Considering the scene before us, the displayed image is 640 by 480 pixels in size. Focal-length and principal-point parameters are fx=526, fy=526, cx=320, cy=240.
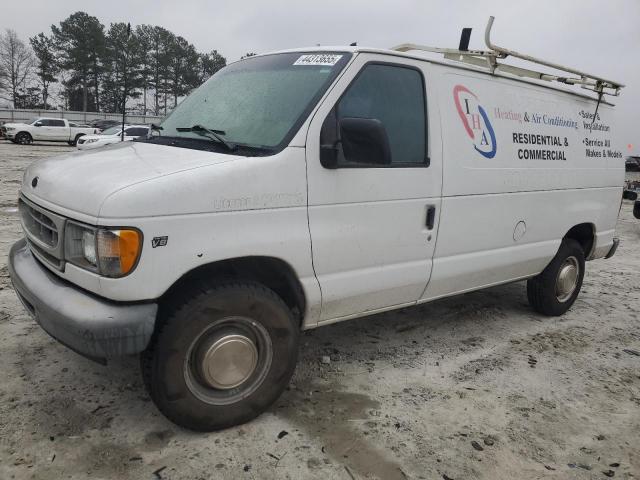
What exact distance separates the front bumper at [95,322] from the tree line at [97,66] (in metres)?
55.6

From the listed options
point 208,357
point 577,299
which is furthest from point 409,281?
point 577,299

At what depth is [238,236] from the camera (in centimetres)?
272

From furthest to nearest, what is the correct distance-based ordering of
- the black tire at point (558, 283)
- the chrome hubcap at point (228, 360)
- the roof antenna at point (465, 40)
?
the black tire at point (558, 283)
the roof antenna at point (465, 40)
the chrome hubcap at point (228, 360)

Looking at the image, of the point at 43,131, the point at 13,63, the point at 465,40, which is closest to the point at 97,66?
the point at 13,63

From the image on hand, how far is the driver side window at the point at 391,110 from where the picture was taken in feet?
9.99

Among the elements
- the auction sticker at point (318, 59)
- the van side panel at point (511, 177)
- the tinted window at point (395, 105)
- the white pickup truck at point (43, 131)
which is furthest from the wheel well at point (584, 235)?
the white pickup truck at point (43, 131)

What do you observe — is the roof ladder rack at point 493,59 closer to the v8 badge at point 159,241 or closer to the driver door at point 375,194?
the driver door at point 375,194

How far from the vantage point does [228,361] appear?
112 inches

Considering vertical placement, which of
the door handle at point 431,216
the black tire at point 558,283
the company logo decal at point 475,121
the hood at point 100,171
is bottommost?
the black tire at point 558,283

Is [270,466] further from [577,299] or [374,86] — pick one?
[577,299]

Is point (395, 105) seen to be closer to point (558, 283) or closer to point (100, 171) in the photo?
point (100, 171)

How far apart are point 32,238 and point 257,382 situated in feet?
5.17

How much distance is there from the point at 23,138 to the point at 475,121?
29533 millimetres

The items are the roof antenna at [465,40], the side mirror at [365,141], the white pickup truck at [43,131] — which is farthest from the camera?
the white pickup truck at [43,131]
